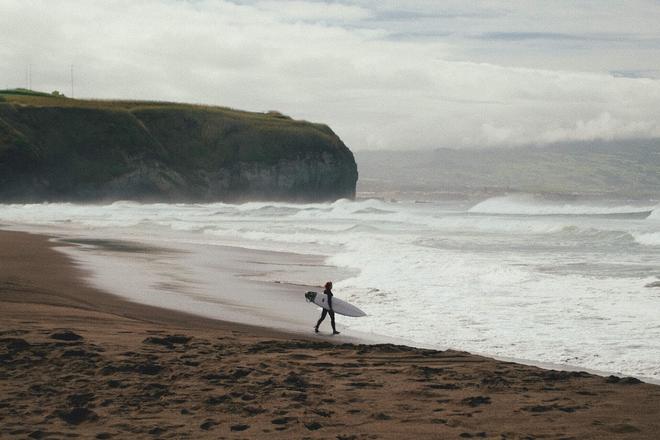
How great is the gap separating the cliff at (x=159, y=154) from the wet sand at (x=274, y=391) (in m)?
98.4

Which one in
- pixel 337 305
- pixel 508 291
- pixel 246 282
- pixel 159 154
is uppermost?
pixel 159 154

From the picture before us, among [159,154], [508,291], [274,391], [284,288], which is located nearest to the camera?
[274,391]

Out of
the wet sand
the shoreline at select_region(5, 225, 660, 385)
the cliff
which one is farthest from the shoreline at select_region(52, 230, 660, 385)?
the cliff

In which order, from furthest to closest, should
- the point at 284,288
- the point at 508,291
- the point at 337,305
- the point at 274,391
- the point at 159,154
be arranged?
1. the point at 159,154
2. the point at 284,288
3. the point at 508,291
4. the point at 337,305
5. the point at 274,391

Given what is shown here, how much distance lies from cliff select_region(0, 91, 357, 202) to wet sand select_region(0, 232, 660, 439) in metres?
98.4

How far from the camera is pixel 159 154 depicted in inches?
4815

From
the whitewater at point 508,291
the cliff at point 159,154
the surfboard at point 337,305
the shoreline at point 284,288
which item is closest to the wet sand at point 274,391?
the shoreline at point 284,288

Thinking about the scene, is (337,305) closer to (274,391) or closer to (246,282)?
(274,391)

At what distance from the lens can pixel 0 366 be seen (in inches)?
279

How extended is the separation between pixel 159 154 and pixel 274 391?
392 ft

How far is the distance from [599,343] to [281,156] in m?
123

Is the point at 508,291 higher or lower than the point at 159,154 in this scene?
lower

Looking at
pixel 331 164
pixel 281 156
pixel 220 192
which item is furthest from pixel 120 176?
A: pixel 331 164

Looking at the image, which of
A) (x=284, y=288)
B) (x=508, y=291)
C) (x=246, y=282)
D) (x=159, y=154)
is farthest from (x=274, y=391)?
(x=159, y=154)
